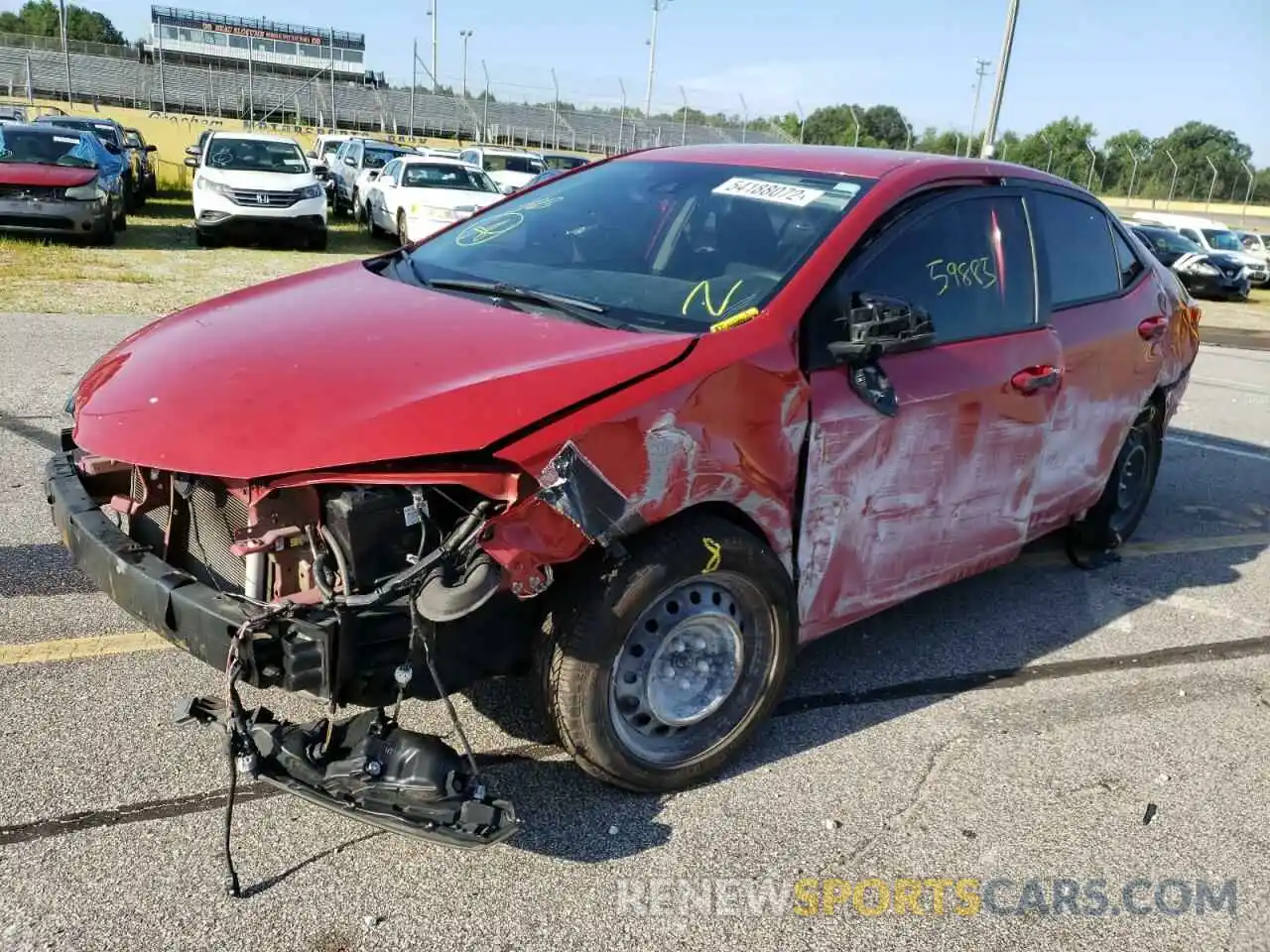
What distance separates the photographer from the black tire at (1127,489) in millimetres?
5113

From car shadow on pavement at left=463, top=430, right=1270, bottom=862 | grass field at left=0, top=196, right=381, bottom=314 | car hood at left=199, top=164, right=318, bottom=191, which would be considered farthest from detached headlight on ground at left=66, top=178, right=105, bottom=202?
car shadow on pavement at left=463, top=430, right=1270, bottom=862

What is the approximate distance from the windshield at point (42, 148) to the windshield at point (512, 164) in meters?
9.62

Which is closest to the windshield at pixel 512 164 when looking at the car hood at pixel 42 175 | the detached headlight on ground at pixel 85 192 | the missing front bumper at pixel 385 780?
the detached headlight on ground at pixel 85 192

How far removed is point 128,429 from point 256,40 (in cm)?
8781

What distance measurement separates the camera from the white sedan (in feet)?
52.4

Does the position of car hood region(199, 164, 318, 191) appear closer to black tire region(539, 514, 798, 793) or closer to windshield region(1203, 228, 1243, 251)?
black tire region(539, 514, 798, 793)

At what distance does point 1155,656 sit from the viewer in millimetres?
4266

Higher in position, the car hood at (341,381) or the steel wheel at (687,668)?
the car hood at (341,381)

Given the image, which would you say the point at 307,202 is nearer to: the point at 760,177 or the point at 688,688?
the point at 760,177

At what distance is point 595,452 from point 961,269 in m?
1.83

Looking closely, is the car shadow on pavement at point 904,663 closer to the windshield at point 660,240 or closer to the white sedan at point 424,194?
the windshield at point 660,240

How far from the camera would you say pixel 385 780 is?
2.44 metres

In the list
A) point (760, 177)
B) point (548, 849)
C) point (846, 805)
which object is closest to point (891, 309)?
point (760, 177)

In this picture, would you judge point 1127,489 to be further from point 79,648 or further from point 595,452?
point 79,648
